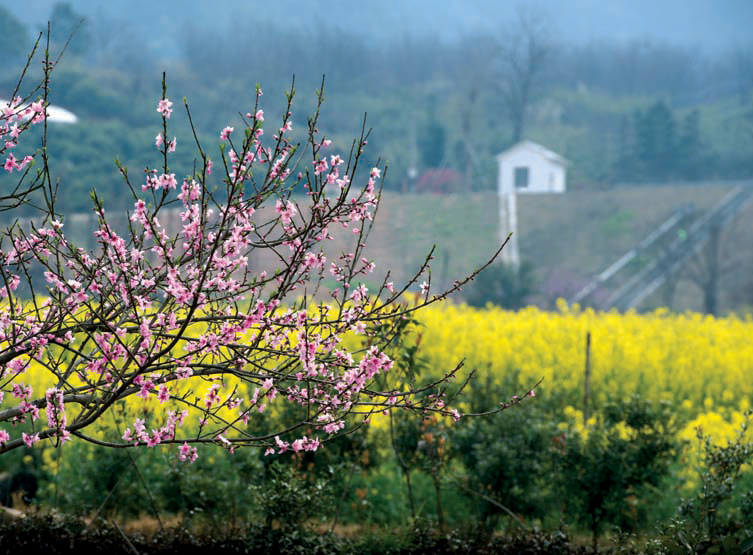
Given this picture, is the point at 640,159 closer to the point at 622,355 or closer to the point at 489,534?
the point at 622,355

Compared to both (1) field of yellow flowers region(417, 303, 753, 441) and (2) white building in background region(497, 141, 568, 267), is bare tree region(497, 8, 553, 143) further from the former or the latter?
(1) field of yellow flowers region(417, 303, 753, 441)

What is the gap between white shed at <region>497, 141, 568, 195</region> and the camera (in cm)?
5172

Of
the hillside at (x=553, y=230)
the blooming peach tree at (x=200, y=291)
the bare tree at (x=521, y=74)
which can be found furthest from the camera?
the bare tree at (x=521, y=74)

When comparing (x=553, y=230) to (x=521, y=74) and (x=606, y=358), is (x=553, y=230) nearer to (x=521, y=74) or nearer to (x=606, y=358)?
(x=521, y=74)

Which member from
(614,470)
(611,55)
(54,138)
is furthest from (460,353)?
(611,55)

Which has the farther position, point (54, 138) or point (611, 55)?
point (611, 55)

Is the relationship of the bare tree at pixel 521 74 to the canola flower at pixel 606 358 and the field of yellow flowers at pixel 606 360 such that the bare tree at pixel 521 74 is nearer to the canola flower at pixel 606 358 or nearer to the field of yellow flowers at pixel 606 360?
the canola flower at pixel 606 358

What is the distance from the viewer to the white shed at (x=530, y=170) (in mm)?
51719

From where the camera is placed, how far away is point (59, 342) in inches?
146

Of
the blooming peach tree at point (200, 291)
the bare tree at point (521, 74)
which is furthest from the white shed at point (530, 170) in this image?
the blooming peach tree at point (200, 291)

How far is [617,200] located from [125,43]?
53843 millimetres

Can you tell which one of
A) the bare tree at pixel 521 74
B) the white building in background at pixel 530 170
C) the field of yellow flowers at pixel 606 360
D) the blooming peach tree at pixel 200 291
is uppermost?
the bare tree at pixel 521 74

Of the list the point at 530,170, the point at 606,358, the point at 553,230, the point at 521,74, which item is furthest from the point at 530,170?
the point at 606,358

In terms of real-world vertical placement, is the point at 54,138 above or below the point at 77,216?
above
